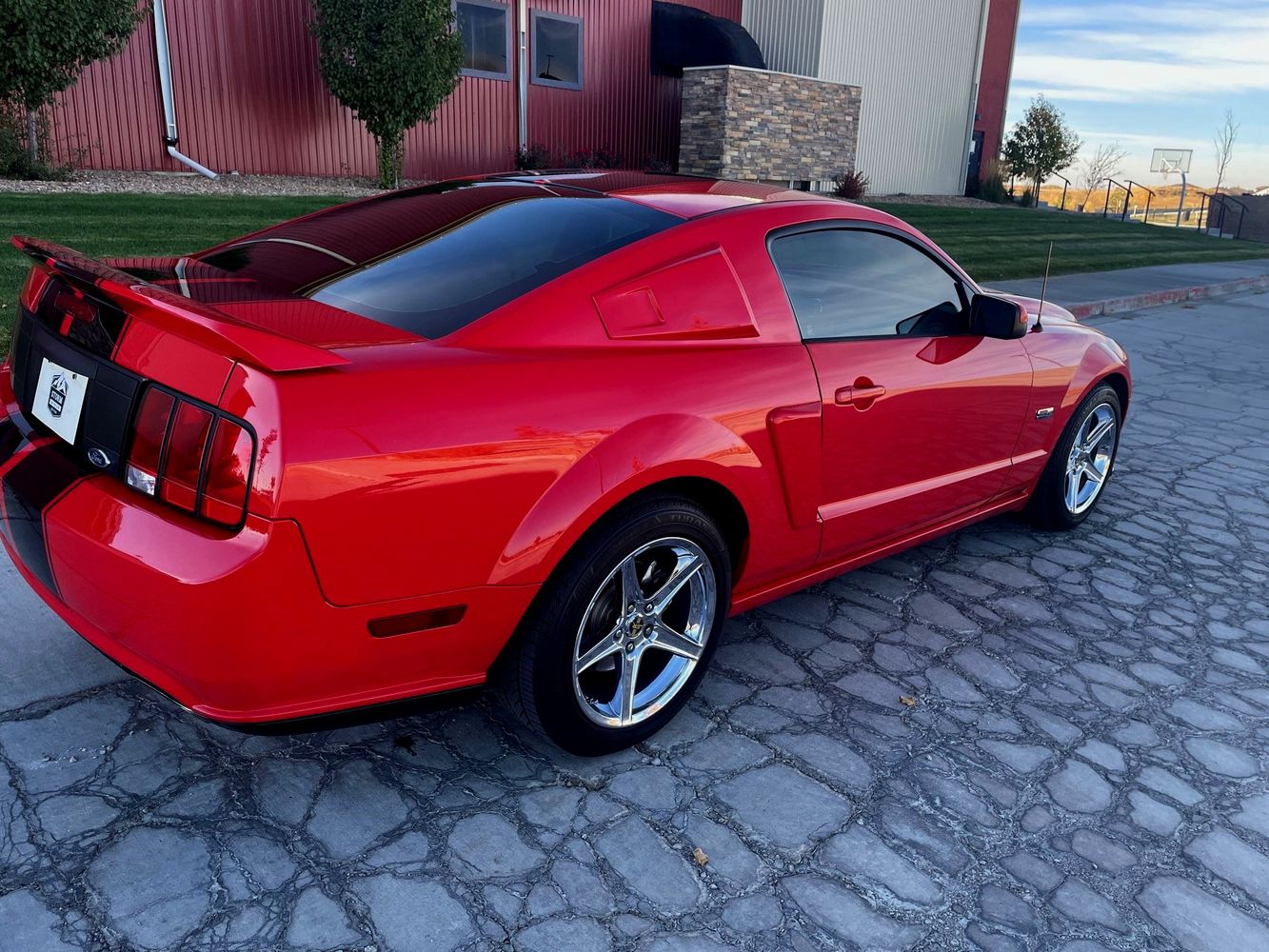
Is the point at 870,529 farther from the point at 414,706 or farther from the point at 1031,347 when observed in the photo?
the point at 414,706

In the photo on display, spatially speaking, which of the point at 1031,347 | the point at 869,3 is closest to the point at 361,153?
the point at 869,3

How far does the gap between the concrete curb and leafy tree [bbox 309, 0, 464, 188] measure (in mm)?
9739

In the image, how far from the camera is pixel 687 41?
20516 millimetres

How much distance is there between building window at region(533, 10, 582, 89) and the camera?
18.8 m

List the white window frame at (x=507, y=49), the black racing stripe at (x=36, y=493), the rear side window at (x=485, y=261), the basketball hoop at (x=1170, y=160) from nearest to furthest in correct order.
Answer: the black racing stripe at (x=36, y=493)
the rear side window at (x=485, y=261)
the white window frame at (x=507, y=49)
the basketball hoop at (x=1170, y=160)

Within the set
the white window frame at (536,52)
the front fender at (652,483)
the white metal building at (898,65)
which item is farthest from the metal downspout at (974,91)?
the front fender at (652,483)

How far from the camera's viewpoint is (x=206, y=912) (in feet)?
6.95

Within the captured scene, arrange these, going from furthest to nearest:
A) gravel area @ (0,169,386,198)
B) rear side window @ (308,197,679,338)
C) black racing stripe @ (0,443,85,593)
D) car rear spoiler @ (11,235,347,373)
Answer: gravel area @ (0,169,386,198), rear side window @ (308,197,679,338), black racing stripe @ (0,443,85,593), car rear spoiler @ (11,235,347,373)

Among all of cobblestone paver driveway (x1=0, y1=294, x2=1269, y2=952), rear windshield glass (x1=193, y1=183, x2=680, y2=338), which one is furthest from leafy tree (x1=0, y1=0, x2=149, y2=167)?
cobblestone paver driveway (x1=0, y1=294, x2=1269, y2=952)

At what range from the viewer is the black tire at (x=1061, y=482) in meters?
4.47

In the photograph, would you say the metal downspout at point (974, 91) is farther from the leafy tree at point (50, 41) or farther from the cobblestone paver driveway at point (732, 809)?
the cobblestone paver driveway at point (732, 809)

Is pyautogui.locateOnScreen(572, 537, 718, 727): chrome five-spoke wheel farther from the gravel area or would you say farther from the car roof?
the gravel area

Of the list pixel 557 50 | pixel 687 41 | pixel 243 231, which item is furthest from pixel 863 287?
pixel 687 41

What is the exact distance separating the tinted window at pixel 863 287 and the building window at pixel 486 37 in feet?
51.7
